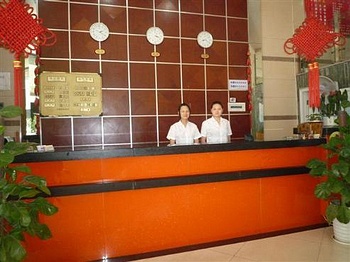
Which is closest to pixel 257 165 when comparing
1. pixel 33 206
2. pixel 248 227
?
pixel 248 227

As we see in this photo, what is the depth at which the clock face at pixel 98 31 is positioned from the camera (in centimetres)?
446

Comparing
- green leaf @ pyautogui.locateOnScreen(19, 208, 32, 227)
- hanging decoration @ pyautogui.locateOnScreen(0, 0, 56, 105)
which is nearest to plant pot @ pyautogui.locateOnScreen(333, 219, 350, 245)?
green leaf @ pyautogui.locateOnScreen(19, 208, 32, 227)

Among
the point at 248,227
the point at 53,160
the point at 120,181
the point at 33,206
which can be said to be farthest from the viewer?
the point at 248,227

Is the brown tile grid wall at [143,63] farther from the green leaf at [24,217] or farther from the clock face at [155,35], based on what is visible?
the green leaf at [24,217]

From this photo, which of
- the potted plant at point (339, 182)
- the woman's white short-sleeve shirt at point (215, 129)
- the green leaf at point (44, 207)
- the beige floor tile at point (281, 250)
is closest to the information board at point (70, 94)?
the woman's white short-sleeve shirt at point (215, 129)

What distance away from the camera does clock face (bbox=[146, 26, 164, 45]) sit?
4.74 meters

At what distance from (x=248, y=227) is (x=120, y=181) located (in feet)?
4.67

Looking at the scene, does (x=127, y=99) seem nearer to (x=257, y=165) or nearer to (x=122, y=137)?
(x=122, y=137)

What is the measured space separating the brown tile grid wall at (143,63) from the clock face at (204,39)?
0.07 meters

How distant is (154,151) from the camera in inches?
108

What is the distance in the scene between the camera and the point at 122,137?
4633mm

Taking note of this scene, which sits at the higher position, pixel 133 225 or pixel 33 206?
pixel 33 206

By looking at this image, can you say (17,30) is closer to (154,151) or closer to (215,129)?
(154,151)

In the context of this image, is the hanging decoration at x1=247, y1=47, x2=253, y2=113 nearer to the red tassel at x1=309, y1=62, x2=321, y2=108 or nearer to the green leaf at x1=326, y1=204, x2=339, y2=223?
the red tassel at x1=309, y1=62, x2=321, y2=108
